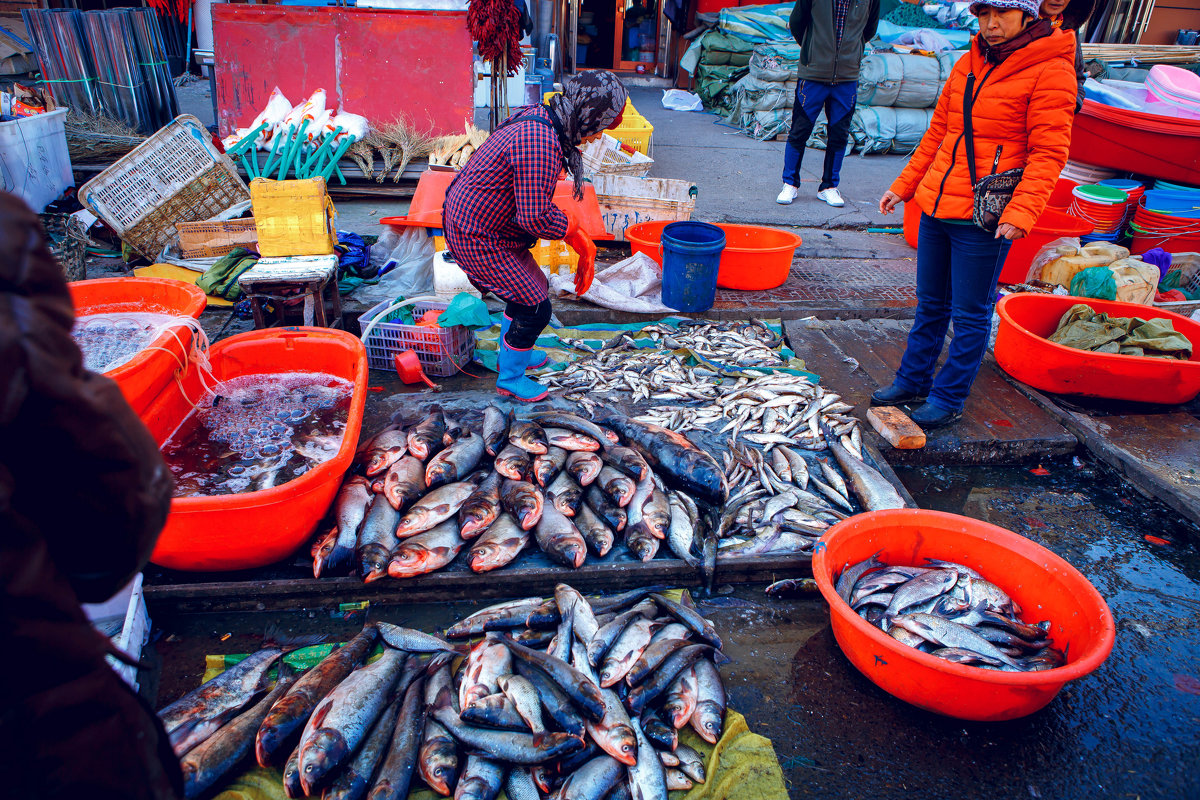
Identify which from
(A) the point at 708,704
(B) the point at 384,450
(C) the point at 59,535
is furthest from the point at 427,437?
(C) the point at 59,535

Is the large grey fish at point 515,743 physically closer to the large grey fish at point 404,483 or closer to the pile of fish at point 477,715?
the pile of fish at point 477,715

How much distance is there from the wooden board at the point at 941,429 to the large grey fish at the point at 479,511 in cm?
247

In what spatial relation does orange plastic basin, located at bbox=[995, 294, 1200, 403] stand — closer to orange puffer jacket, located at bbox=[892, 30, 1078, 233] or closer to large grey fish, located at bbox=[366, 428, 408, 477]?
orange puffer jacket, located at bbox=[892, 30, 1078, 233]

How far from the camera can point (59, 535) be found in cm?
109

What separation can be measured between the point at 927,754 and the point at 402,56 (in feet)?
30.0

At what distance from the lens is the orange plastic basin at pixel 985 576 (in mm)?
2227

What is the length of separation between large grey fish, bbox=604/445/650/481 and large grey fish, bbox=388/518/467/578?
90cm

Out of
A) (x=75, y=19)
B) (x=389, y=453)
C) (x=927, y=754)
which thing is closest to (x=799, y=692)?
(x=927, y=754)

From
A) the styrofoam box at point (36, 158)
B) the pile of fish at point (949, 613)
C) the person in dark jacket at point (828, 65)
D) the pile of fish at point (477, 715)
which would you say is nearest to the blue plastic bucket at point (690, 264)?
the pile of fish at point (949, 613)

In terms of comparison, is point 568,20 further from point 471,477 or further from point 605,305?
point 471,477

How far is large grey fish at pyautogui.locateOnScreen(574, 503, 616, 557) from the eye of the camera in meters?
3.03

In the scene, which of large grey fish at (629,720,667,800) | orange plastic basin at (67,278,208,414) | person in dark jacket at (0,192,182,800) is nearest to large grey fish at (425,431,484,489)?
orange plastic basin at (67,278,208,414)

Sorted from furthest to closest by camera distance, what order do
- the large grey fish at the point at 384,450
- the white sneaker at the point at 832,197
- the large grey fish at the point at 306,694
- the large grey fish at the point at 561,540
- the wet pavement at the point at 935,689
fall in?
the white sneaker at the point at 832,197 < the large grey fish at the point at 384,450 < the large grey fish at the point at 561,540 < the wet pavement at the point at 935,689 < the large grey fish at the point at 306,694

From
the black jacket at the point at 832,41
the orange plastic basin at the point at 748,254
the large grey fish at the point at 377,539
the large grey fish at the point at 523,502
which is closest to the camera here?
the large grey fish at the point at 377,539
